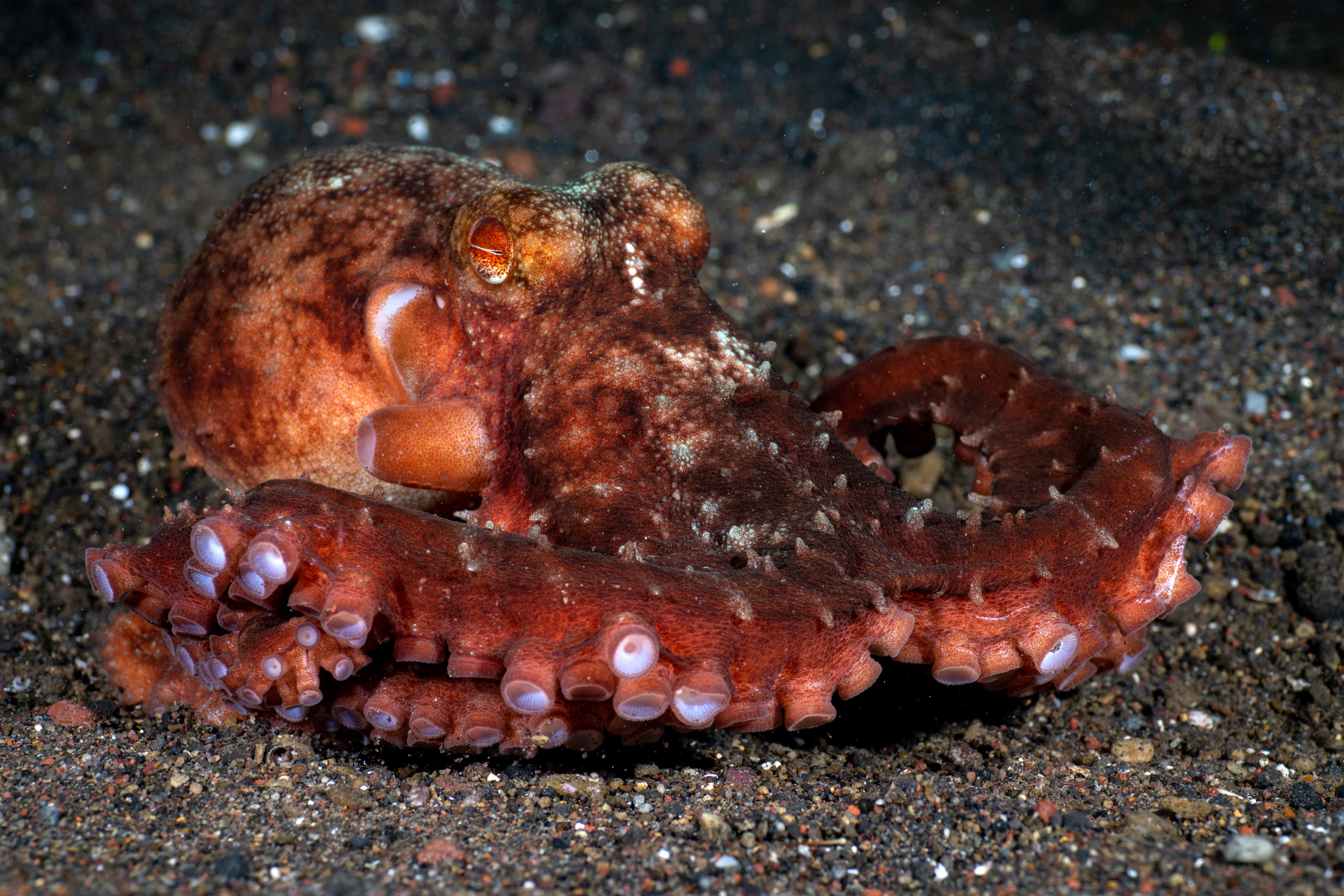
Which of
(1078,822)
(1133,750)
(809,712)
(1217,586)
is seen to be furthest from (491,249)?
(1217,586)

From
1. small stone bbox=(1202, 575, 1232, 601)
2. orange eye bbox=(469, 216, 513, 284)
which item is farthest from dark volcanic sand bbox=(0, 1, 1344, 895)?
orange eye bbox=(469, 216, 513, 284)

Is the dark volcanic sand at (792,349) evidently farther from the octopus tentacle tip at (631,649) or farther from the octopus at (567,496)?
the octopus tentacle tip at (631,649)

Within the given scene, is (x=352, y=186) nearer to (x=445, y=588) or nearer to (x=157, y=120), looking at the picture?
(x=445, y=588)

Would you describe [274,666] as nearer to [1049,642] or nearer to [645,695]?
[645,695]

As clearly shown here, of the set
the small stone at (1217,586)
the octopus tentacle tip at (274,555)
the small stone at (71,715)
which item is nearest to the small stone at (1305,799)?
the small stone at (1217,586)

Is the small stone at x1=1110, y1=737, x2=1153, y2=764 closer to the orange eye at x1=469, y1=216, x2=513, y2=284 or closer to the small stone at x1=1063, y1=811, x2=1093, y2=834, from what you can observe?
the small stone at x1=1063, y1=811, x2=1093, y2=834

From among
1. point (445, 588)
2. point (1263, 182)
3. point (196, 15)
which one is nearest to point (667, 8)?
point (196, 15)
